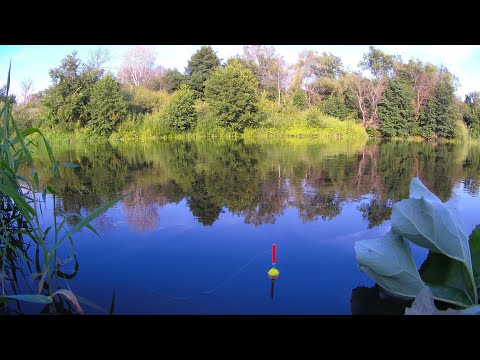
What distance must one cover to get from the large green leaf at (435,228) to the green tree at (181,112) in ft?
50.9

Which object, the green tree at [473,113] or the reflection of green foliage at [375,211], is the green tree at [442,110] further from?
the reflection of green foliage at [375,211]

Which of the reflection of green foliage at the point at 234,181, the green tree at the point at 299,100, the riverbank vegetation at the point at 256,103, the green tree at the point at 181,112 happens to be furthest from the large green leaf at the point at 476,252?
the green tree at the point at 299,100

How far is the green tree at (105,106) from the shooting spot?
15977 millimetres

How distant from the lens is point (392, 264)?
199 centimetres

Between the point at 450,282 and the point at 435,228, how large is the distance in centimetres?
31

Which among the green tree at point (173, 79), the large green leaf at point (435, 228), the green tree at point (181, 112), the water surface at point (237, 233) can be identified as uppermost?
the green tree at point (173, 79)

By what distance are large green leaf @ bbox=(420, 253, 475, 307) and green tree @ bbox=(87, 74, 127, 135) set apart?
15.7m

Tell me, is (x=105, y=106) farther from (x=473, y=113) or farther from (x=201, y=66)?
(x=473, y=113)

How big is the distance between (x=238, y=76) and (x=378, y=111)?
7.43 meters

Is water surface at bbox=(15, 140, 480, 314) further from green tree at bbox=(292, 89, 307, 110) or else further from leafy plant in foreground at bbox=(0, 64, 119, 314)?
green tree at bbox=(292, 89, 307, 110)

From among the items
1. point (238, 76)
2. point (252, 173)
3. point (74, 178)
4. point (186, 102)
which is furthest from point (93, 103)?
point (252, 173)

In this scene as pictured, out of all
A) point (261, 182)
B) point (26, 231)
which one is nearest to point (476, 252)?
point (26, 231)

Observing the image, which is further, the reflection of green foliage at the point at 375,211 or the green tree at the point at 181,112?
the green tree at the point at 181,112

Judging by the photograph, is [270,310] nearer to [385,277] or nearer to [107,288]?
[385,277]
